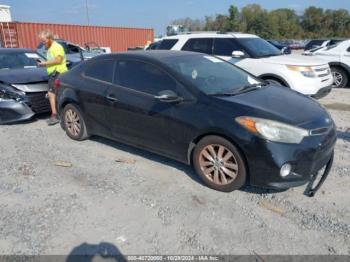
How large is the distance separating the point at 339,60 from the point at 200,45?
176 inches

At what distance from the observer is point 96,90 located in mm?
4902

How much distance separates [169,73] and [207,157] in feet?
3.75

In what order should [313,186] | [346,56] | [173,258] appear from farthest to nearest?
[346,56] → [313,186] → [173,258]

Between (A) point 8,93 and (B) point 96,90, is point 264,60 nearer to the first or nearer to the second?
(B) point 96,90

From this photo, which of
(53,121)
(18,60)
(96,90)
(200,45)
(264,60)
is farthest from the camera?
(200,45)

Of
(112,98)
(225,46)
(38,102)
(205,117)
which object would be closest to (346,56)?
(225,46)

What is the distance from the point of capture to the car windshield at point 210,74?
4086mm

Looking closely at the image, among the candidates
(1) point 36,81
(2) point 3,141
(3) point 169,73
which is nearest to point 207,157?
(3) point 169,73

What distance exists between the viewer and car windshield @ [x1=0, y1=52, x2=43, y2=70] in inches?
291

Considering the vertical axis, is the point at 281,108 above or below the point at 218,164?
above

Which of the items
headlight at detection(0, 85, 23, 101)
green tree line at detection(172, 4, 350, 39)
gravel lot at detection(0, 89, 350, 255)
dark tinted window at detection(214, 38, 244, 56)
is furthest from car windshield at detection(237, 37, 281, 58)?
green tree line at detection(172, 4, 350, 39)

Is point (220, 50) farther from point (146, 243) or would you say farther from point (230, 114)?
point (146, 243)

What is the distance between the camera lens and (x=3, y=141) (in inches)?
228

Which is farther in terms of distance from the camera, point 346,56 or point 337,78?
point 337,78
